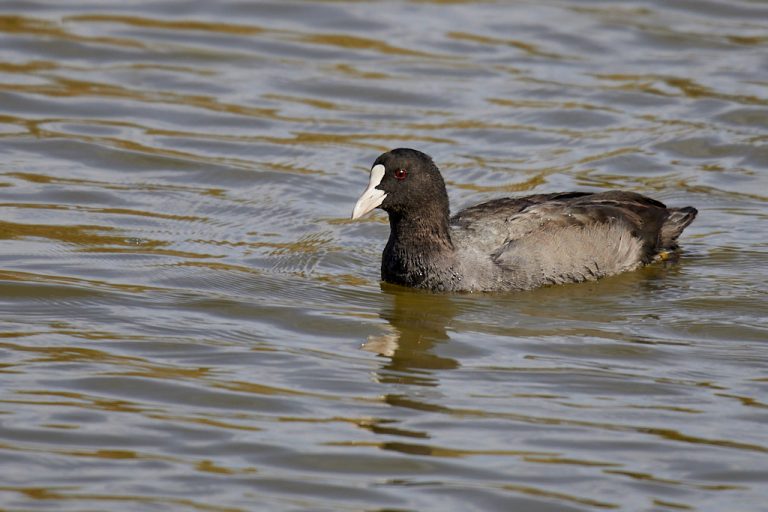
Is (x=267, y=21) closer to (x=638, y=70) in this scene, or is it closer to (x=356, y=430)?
(x=638, y=70)

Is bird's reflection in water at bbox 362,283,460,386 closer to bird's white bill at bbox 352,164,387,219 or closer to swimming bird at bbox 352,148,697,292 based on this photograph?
swimming bird at bbox 352,148,697,292

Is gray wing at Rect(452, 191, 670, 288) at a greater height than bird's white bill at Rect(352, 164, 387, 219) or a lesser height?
lesser

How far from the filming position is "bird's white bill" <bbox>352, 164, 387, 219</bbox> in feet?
29.4

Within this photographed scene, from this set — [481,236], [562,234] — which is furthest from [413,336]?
[562,234]

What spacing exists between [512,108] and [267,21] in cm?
368

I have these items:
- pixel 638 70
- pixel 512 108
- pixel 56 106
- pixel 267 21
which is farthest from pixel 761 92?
pixel 56 106

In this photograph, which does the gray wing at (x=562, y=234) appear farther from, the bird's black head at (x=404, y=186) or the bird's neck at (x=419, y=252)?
the bird's black head at (x=404, y=186)

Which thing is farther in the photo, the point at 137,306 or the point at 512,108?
the point at 512,108

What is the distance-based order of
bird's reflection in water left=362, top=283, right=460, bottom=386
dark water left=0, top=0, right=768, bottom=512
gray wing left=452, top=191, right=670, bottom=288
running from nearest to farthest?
dark water left=0, top=0, right=768, bottom=512, bird's reflection in water left=362, top=283, right=460, bottom=386, gray wing left=452, top=191, right=670, bottom=288

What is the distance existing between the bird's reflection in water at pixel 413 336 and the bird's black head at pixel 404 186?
0.52 m

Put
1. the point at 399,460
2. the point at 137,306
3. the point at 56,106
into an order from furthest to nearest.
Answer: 1. the point at 56,106
2. the point at 137,306
3. the point at 399,460

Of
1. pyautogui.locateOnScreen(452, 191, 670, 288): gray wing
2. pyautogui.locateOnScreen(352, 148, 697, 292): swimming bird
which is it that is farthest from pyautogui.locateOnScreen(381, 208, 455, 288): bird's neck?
pyautogui.locateOnScreen(452, 191, 670, 288): gray wing

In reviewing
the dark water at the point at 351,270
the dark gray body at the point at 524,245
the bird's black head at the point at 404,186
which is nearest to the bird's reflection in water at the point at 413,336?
the dark water at the point at 351,270

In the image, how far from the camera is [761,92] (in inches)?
525
